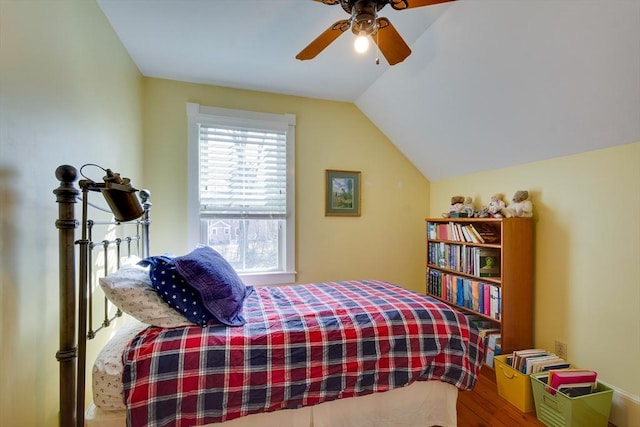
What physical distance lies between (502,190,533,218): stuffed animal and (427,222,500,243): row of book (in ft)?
0.81

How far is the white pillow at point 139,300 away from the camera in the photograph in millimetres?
1372

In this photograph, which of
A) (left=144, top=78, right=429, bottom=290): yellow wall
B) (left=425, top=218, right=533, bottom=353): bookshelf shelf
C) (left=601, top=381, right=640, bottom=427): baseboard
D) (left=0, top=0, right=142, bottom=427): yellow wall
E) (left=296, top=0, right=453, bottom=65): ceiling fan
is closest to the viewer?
(left=0, top=0, right=142, bottom=427): yellow wall

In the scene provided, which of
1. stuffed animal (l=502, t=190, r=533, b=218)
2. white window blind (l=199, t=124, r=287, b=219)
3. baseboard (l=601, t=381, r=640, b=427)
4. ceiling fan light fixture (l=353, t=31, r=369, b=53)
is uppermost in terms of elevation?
ceiling fan light fixture (l=353, t=31, r=369, b=53)

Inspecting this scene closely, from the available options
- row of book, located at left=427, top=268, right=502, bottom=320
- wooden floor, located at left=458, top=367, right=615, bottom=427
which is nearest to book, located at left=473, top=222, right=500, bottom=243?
row of book, located at left=427, top=268, right=502, bottom=320

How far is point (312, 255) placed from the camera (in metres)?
3.17

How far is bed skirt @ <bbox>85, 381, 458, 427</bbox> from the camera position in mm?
1473

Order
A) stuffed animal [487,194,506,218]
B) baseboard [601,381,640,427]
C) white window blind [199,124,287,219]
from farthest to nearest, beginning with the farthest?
white window blind [199,124,287,219]
stuffed animal [487,194,506,218]
baseboard [601,381,640,427]

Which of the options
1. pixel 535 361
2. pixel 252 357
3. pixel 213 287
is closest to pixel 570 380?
pixel 535 361

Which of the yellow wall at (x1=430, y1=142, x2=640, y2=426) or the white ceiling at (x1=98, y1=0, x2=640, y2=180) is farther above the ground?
the white ceiling at (x1=98, y1=0, x2=640, y2=180)

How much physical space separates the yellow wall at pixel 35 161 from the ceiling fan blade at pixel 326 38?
3.93ft

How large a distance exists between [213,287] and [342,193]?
1.99 m

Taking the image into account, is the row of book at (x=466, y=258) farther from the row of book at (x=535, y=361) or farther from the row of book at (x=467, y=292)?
the row of book at (x=535, y=361)

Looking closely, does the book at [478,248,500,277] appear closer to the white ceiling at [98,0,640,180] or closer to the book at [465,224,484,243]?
the book at [465,224,484,243]

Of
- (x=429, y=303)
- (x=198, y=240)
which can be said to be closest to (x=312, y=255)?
(x=198, y=240)
